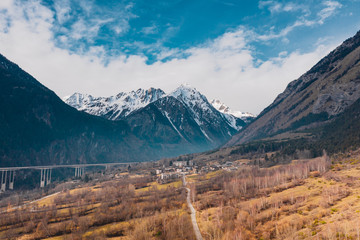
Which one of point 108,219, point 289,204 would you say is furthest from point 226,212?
point 108,219

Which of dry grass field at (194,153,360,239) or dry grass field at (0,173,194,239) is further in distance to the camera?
dry grass field at (0,173,194,239)

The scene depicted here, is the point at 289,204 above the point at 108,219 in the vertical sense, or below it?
above

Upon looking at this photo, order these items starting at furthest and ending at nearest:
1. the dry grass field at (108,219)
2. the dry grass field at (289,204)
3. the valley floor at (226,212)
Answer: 1. the dry grass field at (108,219)
2. the valley floor at (226,212)
3. the dry grass field at (289,204)

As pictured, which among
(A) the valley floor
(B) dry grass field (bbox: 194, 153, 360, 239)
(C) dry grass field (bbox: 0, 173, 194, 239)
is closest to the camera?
(B) dry grass field (bbox: 194, 153, 360, 239)

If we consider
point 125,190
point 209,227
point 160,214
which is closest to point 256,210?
point 209,227

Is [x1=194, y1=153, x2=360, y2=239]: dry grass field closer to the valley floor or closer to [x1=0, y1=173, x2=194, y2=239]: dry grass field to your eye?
the valley floor

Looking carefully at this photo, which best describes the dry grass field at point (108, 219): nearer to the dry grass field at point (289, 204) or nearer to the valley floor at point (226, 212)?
the valley floor at point (226, 212)

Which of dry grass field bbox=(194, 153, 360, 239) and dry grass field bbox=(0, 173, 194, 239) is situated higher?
dry grass field bbox=(194, 153, 360, 239)

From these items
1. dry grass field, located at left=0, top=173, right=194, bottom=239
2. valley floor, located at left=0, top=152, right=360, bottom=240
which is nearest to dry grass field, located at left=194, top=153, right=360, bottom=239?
valley floor, located at left=0, top=152, right=360, bottom=240

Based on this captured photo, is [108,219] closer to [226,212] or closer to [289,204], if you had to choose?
[226,212]

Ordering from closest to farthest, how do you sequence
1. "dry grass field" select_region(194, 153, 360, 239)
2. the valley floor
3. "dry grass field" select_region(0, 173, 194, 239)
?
"dry grass field" select_region(194, 153, 360, 239) → the valley floor → "dry grass field" select_region(0, 173, 194, 239)

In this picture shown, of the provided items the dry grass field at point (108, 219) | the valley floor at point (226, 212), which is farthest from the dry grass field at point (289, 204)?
the dry grass field at point (108, 219)
